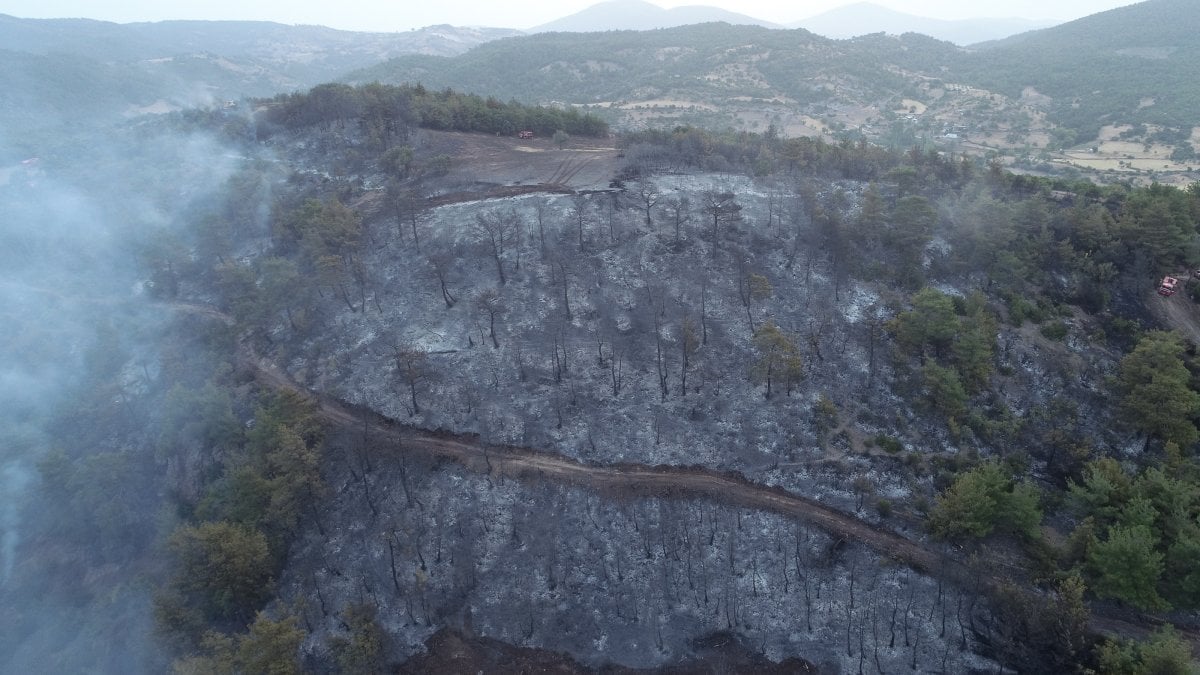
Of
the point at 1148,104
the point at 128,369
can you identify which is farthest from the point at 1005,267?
the point at 1148,104

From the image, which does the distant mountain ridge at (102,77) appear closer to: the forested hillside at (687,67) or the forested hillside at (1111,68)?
the forested hillside at (687,67)

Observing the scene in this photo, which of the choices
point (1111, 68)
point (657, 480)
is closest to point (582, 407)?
point (657, 480)

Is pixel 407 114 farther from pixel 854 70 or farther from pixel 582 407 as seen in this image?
pixel 854 70

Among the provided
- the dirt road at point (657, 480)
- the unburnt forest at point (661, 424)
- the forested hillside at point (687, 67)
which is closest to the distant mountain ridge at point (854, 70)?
the forested hillside at point (687, 67)

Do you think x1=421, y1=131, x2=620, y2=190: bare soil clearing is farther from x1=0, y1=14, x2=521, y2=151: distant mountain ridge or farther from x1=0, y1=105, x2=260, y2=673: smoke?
x1=0, y1=14, x2=521, y2=151: distant mountain ridge

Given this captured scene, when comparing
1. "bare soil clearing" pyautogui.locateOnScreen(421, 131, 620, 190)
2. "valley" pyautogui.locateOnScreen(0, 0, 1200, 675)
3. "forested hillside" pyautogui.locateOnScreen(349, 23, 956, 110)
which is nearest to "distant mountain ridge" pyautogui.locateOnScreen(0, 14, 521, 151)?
"forested hillside" pyautogui.locateOnScreen(349, 23, 956, 110)

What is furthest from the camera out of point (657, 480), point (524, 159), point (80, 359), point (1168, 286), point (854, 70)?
point (854, 70)
